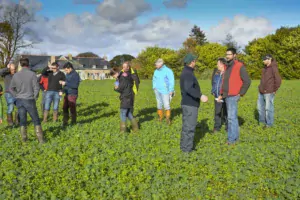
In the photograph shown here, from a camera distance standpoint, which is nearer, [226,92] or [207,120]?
[226,92]

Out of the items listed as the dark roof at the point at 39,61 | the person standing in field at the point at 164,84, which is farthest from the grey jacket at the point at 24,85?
the dark roof at the point at 39,61

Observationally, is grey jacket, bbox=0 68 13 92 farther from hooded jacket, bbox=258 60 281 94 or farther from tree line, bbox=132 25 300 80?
tree line, bbox=132 25 300 80

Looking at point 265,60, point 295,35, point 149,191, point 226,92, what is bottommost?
point 149,191

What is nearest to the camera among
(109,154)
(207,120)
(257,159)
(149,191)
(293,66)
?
(149,191)

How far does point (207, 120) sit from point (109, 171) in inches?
254

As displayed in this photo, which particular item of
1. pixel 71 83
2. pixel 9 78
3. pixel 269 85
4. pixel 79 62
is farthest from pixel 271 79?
pixel 79 62

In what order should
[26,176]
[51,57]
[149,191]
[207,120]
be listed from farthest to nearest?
[51,57], [207,120], [26,176], [149,191]

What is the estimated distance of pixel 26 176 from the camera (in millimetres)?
6027

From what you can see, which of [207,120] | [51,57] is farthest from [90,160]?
[51,57]

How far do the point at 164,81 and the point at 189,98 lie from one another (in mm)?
4070

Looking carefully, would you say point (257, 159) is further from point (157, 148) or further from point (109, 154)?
point (109, 154)

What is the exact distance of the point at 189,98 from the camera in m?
7.30

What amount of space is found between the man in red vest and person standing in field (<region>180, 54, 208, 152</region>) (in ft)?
4.09

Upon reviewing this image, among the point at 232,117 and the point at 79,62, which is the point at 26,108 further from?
the point at 79,62
